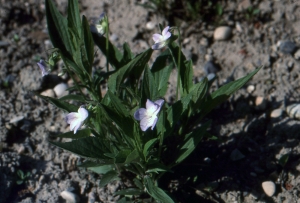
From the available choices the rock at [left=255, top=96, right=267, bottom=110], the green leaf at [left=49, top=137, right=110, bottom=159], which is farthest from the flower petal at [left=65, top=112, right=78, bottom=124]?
the rock at [left=255, top=96, right=267, bottom=110]

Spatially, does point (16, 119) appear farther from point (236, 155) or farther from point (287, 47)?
point (287, 47)

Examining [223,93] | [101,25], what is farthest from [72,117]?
[223,93]

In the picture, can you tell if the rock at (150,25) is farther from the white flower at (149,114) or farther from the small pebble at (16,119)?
the white flower at (149,114)

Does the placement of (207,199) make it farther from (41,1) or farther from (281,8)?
(41,1)

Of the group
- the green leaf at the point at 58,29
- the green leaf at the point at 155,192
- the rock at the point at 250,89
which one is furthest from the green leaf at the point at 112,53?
the rock at the point at 250,89

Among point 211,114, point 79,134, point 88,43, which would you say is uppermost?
point 88,43

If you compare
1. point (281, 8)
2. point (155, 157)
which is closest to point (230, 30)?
point (281, 8)
